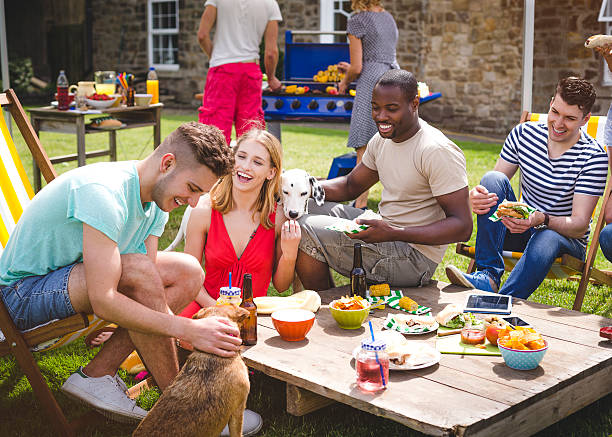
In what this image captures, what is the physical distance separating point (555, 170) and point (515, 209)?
1.54ft

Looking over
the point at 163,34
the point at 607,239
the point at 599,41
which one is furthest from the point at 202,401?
the point at 163,34

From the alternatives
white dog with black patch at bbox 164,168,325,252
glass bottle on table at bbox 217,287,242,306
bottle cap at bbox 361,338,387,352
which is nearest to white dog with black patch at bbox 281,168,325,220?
white dog with black patch at bbox 164,168,325,252

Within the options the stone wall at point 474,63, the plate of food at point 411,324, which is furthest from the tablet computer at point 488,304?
the stone wall at point 474,63

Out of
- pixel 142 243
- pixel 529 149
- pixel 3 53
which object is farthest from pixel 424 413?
pixel 3 53

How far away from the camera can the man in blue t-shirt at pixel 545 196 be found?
3877mm

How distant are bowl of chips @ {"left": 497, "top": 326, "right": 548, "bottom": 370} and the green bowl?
0.62 metres

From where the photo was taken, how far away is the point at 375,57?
6766mm

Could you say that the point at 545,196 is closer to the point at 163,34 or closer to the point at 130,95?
the point at 130,95

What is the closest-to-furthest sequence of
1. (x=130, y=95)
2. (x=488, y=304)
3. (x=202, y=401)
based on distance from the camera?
(x=202, y=401) < (x=488, y=304) < (x=130, y=95)

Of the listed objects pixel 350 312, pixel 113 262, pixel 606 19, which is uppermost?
pixel 606 19

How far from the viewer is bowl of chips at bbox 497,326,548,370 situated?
2773mm

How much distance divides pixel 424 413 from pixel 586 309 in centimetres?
238

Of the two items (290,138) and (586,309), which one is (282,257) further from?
(290,138)

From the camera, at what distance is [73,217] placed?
103 inches
